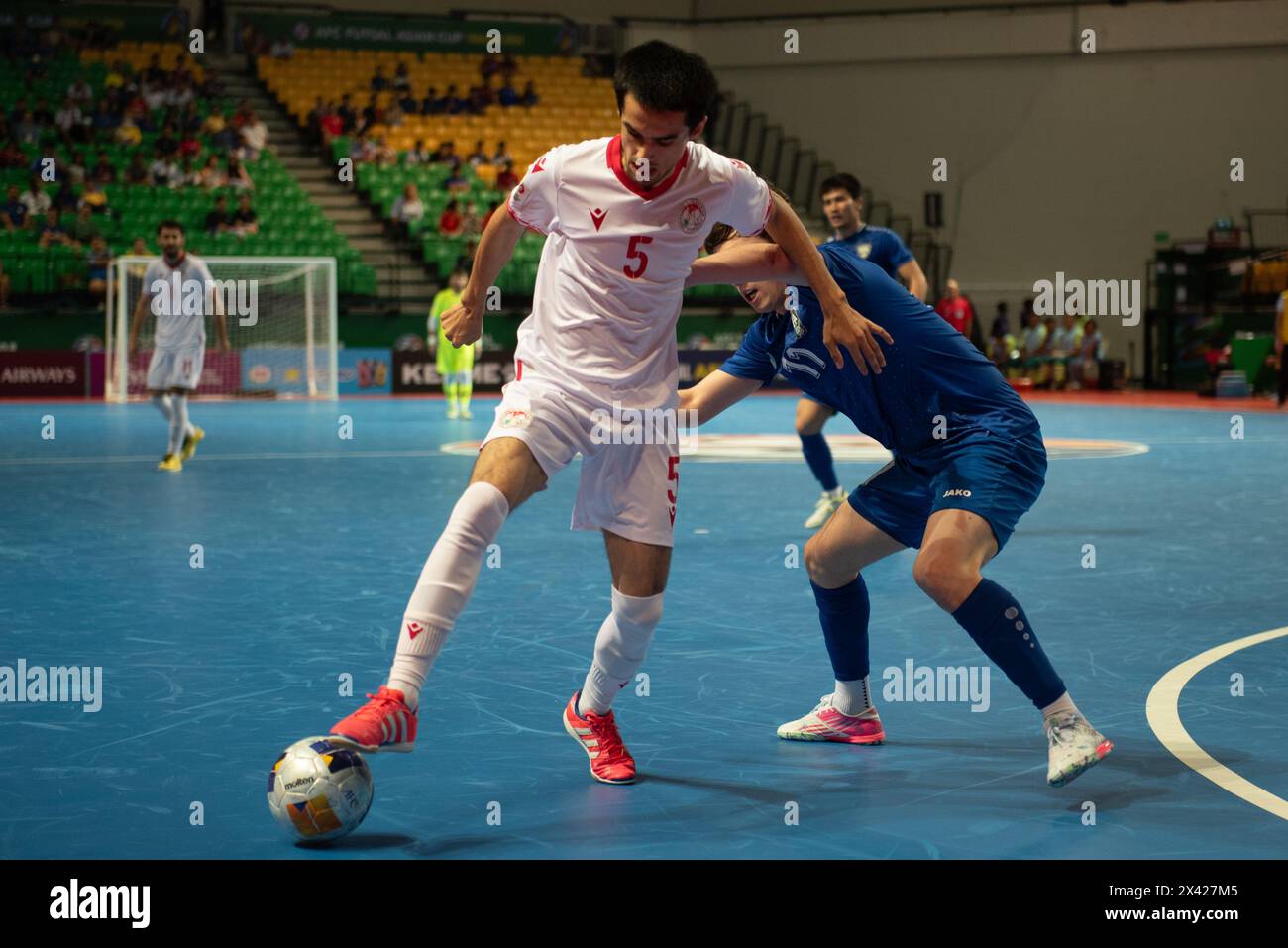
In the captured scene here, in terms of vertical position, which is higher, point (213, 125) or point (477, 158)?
point (213, 125)

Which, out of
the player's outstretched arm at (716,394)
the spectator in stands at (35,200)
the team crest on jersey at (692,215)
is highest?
the spectator in stands at (35,200)

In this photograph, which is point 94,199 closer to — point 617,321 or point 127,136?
point 127,136

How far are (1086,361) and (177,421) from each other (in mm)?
22471

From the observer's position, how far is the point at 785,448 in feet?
57.4

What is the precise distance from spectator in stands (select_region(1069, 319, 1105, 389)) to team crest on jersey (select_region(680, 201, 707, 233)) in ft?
95.5

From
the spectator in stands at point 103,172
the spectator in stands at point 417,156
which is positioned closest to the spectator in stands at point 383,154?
the spectator in stands at point 417,156

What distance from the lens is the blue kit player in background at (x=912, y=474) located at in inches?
178

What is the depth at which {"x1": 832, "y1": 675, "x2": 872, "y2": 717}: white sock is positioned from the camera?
16.8 feet

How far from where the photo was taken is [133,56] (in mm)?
34094

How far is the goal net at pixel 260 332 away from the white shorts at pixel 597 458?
22.9 metres

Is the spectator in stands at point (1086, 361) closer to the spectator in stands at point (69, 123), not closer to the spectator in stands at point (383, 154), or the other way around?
the spectator in stands at point (383, 154)

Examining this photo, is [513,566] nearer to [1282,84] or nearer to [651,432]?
[651,432]

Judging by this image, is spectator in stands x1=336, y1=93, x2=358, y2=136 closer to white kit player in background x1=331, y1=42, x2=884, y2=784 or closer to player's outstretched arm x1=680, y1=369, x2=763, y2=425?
player's outstretched arm x1=680, y1=369, x2=763, y2=425

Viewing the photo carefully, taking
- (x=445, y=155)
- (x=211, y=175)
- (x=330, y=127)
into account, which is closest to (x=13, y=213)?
(x=211, y=175)
